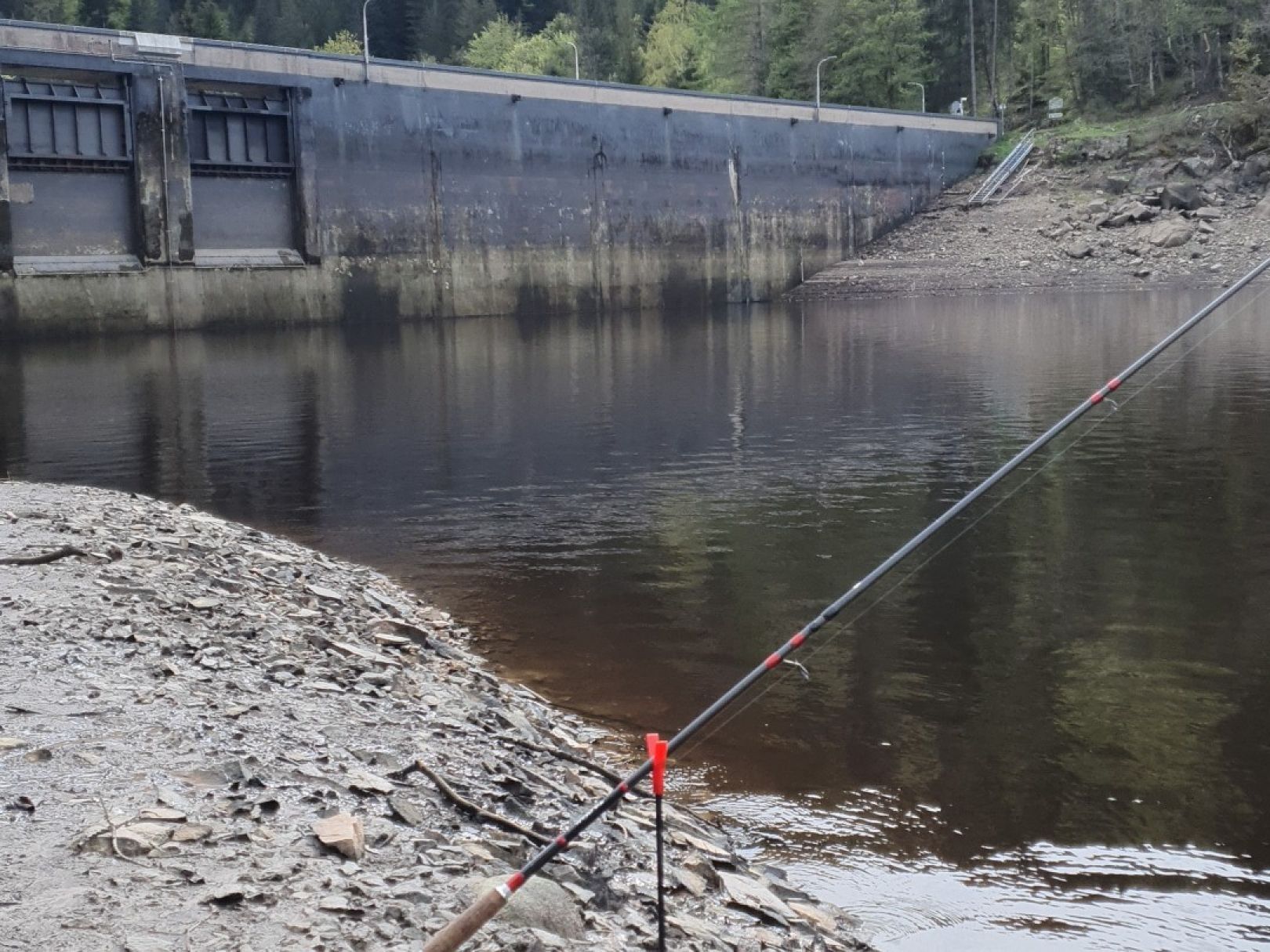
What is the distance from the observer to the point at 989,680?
9133 mm

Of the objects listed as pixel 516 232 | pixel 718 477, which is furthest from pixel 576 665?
pixel 516 232

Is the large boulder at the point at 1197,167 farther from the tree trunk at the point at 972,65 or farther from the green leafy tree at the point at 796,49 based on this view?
the green leafy tree at the point at 796,49

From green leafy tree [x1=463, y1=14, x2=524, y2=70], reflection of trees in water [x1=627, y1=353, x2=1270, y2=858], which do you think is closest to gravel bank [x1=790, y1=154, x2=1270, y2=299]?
reflection of trees in water [x1=627, y1=353, x2=1270, y2=858]

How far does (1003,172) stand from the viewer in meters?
68.1

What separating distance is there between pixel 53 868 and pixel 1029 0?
82.7 m

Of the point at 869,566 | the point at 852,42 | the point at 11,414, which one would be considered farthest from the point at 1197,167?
the point at 869,566

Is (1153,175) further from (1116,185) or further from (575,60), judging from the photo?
(575,60)

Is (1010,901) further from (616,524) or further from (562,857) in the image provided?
(616,524)

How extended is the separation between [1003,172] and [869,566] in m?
60.1

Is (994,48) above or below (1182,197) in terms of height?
above

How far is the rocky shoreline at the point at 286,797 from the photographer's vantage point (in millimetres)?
4449

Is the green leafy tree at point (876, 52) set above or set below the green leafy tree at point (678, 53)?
below

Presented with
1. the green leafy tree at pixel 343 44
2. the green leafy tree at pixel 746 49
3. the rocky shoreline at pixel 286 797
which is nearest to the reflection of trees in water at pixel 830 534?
the rocky shoreline at pixel 286 797

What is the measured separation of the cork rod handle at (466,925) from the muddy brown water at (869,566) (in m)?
2.37
